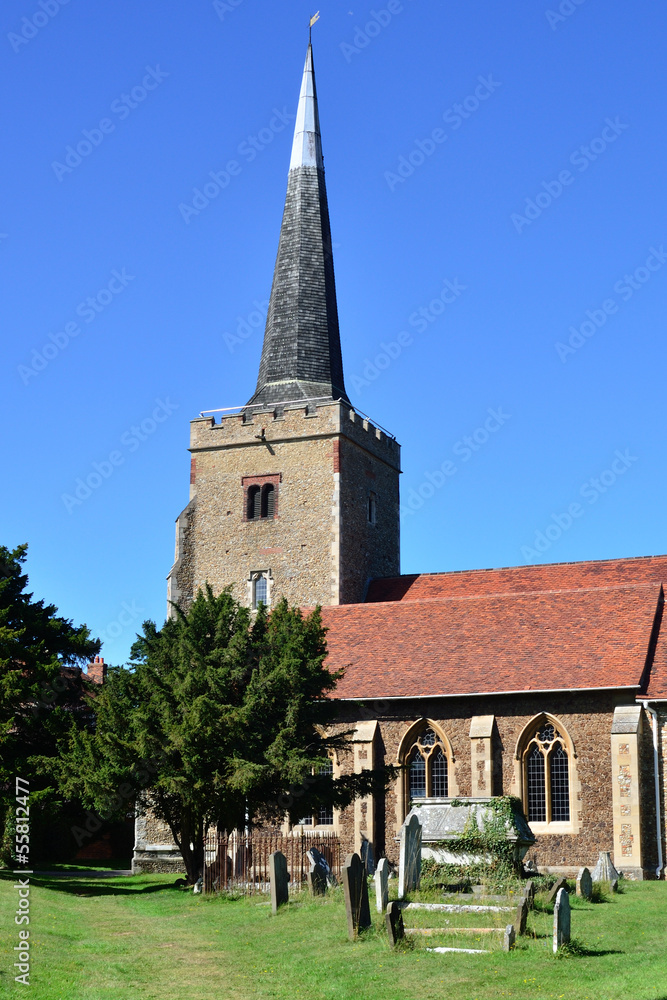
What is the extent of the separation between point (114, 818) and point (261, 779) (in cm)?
443

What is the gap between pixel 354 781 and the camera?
25547 mm

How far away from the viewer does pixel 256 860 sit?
23453 mm

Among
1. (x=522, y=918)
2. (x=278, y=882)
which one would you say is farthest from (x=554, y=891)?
(x=278, y=882)

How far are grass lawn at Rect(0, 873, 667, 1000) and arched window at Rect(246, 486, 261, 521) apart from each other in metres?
20.1

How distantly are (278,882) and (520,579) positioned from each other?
19.6 metres

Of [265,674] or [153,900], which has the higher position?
[265,674]

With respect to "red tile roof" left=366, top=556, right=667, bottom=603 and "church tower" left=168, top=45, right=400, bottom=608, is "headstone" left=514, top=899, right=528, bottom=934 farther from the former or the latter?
"church tower" left=168, top=45, right=400, bottom=608

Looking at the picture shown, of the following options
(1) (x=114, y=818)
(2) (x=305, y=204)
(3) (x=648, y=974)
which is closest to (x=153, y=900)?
(1) (x=114, y=818)

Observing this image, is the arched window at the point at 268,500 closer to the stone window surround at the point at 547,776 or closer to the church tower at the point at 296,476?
the church tower at the point at 296,476

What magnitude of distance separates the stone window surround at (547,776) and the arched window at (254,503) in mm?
13698

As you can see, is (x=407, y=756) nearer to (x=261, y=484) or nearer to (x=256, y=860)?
(x=256, y=860)

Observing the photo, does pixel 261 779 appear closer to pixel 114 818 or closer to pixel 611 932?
pixel 114 818

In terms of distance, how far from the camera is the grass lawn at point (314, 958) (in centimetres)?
1230

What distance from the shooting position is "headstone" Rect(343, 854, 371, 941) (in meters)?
15.3
